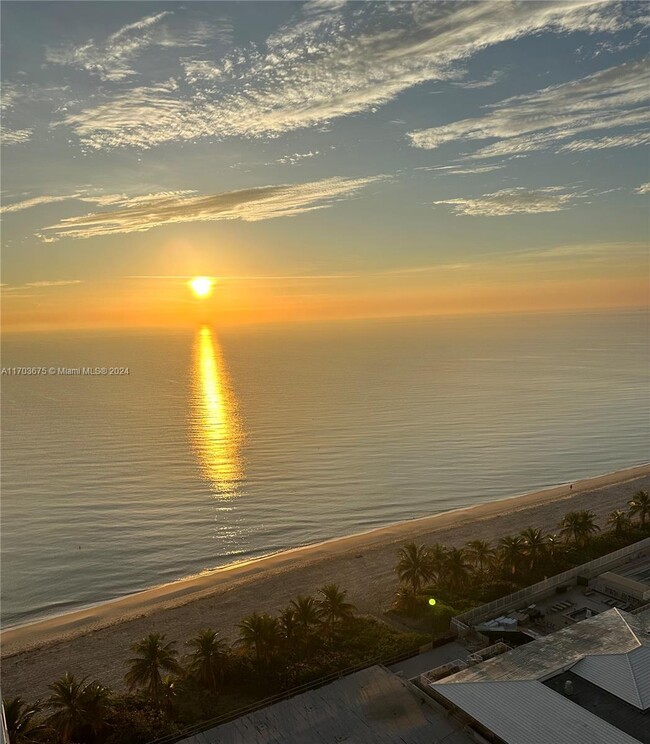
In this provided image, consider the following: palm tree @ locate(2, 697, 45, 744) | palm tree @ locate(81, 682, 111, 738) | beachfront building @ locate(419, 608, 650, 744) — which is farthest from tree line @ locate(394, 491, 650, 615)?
palm tree @ locate(2, 697, 45, 744)

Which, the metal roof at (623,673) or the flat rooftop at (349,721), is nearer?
the flat rooftop at (349,721)

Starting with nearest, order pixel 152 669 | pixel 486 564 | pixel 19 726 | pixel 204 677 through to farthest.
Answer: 1. pixel 19 726
2. pixel 152 669
3. pixel 204 677
4. pixel 486 564

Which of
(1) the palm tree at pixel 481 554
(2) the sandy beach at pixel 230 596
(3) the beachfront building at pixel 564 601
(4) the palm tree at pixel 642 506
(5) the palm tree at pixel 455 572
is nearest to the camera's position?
(3) the beachfront building at pixel 564 601

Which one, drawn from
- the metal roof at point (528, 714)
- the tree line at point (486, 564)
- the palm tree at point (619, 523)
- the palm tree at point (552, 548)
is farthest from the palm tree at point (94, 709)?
the palm tree at point (619, 523)

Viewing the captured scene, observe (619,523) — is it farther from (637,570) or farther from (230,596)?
(230,596)

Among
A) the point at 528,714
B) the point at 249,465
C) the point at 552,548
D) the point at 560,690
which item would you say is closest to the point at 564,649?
the point at 560,690

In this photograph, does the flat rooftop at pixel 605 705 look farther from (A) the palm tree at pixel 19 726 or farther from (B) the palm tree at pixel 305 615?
(A) the palm tree at pixel 19 726

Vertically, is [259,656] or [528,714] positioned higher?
[259,656]
